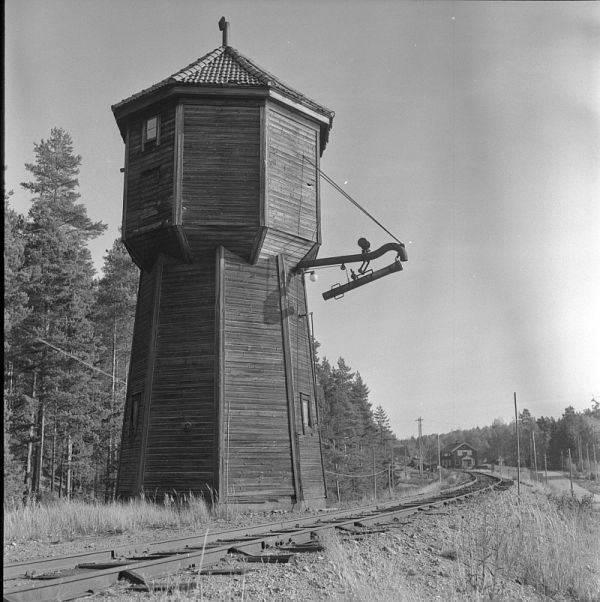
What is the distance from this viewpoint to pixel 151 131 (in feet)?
57.4

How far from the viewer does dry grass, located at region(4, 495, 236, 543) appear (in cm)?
999

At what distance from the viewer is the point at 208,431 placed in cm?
1552

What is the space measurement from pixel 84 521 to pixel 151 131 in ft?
33.7

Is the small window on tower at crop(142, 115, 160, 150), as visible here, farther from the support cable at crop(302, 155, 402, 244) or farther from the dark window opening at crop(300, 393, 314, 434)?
the dark window opening at crop(300, 393, 314, 434)

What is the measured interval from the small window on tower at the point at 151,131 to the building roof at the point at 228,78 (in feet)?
2.10

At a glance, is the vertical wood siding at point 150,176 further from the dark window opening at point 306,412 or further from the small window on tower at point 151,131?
the dark window opening at point 306,412

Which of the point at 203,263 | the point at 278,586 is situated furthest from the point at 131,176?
the point at 278,586

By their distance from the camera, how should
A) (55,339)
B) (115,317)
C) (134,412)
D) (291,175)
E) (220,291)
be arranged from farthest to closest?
(115,317) < (55,339) < (291,175) < (134,412) < (220,291)

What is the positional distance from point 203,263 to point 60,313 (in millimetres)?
14100

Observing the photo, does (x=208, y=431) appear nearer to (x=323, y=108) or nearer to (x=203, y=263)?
(x=203, y=263)

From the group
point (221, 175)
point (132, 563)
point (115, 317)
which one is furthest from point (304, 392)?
point (115, 317)

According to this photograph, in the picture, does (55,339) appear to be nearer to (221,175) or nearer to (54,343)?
(54,343)

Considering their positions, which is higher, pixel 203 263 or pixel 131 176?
pixel 131 176

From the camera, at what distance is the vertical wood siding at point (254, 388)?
50.9 ft
